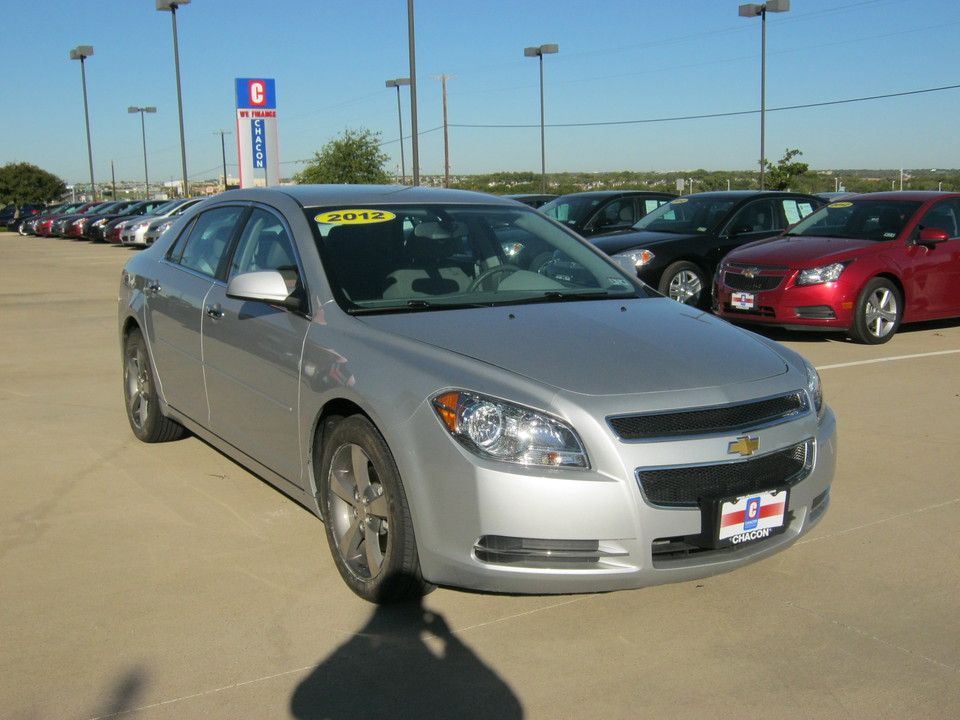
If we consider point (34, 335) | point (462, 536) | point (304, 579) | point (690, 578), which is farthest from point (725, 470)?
point (34, 335)

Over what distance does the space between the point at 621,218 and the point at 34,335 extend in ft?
27.8

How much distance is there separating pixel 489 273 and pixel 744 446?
170 centimetres

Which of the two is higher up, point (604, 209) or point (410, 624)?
point (604, 209)

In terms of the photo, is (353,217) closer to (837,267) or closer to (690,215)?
(837,267)

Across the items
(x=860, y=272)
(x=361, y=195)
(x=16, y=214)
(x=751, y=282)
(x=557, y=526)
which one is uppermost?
(x=16, y=214)

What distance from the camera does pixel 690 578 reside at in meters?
3.40

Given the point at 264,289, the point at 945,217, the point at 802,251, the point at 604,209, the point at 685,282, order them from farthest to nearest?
1. the point at 604,209
2. the point at 685,282
3. the point at 945,217
4. the point at 802,251
5. the point at 264,289

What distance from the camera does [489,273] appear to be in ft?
15.4

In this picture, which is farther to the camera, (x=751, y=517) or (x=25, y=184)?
(x=25, y=184)

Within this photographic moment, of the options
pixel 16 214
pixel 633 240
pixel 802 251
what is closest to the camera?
pixel 802 251

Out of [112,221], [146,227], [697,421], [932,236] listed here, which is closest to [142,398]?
[697,421]

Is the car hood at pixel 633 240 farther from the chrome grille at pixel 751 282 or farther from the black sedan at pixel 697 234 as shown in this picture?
the chrome grille at pixel 751 282

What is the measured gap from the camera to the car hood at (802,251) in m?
10.0

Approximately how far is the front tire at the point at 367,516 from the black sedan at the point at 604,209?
444 inches
